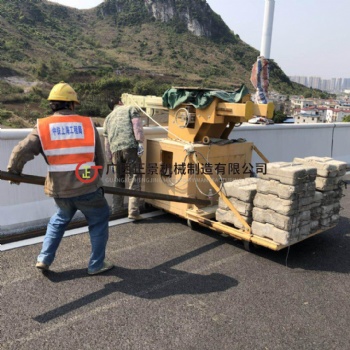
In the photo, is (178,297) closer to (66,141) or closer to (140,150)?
(66,141)

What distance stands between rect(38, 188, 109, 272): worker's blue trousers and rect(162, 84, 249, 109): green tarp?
2223mm

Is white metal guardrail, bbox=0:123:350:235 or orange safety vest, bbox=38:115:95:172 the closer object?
orange safety vest, bbox=38:115:95:172

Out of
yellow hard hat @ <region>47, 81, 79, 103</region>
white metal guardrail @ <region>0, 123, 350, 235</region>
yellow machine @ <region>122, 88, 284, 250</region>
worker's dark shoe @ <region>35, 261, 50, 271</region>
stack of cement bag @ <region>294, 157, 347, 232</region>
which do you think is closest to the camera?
yellow hard hat @ <region>47, 81, 79, 103</region>

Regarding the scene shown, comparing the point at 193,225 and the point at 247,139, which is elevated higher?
the point at 247,139

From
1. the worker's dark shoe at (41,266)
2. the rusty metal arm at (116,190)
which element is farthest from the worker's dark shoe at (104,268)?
the rusty metal arm at (116,190)

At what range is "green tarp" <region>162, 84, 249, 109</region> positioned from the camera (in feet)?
17.8

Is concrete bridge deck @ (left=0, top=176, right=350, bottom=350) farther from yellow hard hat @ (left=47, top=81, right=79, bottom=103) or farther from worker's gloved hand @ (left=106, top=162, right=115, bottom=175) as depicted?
yellow hard hat @ (left=47, top=81, right=79, bottom=103)

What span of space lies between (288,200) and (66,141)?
2554 mm

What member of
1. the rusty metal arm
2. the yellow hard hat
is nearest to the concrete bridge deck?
the rusty metal arm

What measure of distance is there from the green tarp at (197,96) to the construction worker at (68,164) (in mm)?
2068

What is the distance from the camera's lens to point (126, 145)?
224 inches
